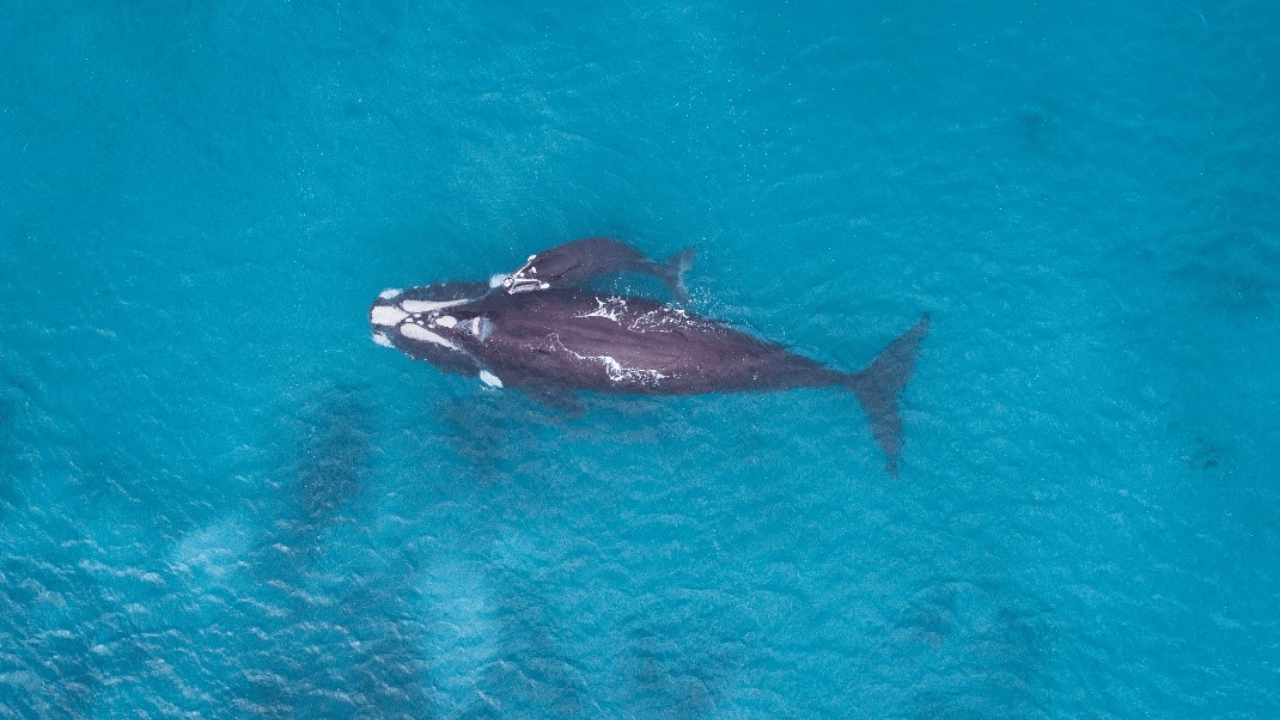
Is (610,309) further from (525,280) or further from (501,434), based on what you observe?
(501,434)

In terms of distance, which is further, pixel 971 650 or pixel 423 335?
pixel 423 335

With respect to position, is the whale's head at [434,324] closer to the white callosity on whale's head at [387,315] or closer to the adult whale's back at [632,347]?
the white callosity on whale's head at [387,315]

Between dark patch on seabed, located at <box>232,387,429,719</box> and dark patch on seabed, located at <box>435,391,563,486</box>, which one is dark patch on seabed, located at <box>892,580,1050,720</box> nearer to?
dark patch on seabed, located at <box>435,391,563,486</box>

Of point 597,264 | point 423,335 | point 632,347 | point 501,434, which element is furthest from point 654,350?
point 423,335

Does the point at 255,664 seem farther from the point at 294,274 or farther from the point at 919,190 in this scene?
the point at 919,190

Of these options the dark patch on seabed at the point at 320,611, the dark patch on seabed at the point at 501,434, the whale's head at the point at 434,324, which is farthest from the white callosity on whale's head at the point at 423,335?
the dark patch on seabed at the point at 320,611

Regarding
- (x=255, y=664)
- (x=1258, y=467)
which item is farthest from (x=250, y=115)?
(x=1258, y=467)
